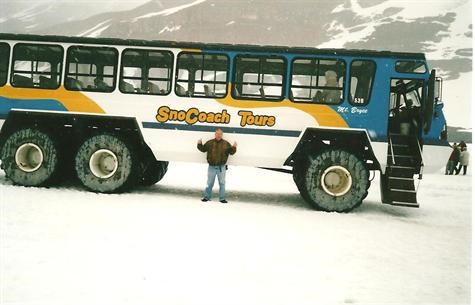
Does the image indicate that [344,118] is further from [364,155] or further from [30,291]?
[30,291]

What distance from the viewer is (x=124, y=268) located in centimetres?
393

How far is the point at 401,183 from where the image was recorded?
755 cm

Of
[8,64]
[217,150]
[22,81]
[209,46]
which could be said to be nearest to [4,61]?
[8,64]

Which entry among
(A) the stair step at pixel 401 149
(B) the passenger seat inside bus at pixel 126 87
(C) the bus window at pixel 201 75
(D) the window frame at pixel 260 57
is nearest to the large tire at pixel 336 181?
(A) the stair step at pixel 401 149

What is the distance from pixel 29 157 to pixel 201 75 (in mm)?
4250

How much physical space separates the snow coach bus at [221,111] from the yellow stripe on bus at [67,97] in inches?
0.9

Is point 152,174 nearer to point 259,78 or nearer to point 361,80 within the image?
point 259,78

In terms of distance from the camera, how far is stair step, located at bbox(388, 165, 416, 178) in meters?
7.61

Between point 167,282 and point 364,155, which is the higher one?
point 364,155

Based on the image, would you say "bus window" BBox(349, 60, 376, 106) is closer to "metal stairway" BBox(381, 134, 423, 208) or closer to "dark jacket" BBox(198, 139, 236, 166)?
"metal stairway" BBox(381, 134, 423, 208)

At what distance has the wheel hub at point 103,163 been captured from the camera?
26.7ft

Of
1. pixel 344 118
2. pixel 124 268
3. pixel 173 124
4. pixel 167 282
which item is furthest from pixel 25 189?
pixel 344 118

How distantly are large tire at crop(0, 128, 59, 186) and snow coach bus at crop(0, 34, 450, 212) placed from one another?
2 centimetres

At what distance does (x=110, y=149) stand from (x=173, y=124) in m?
1.47
